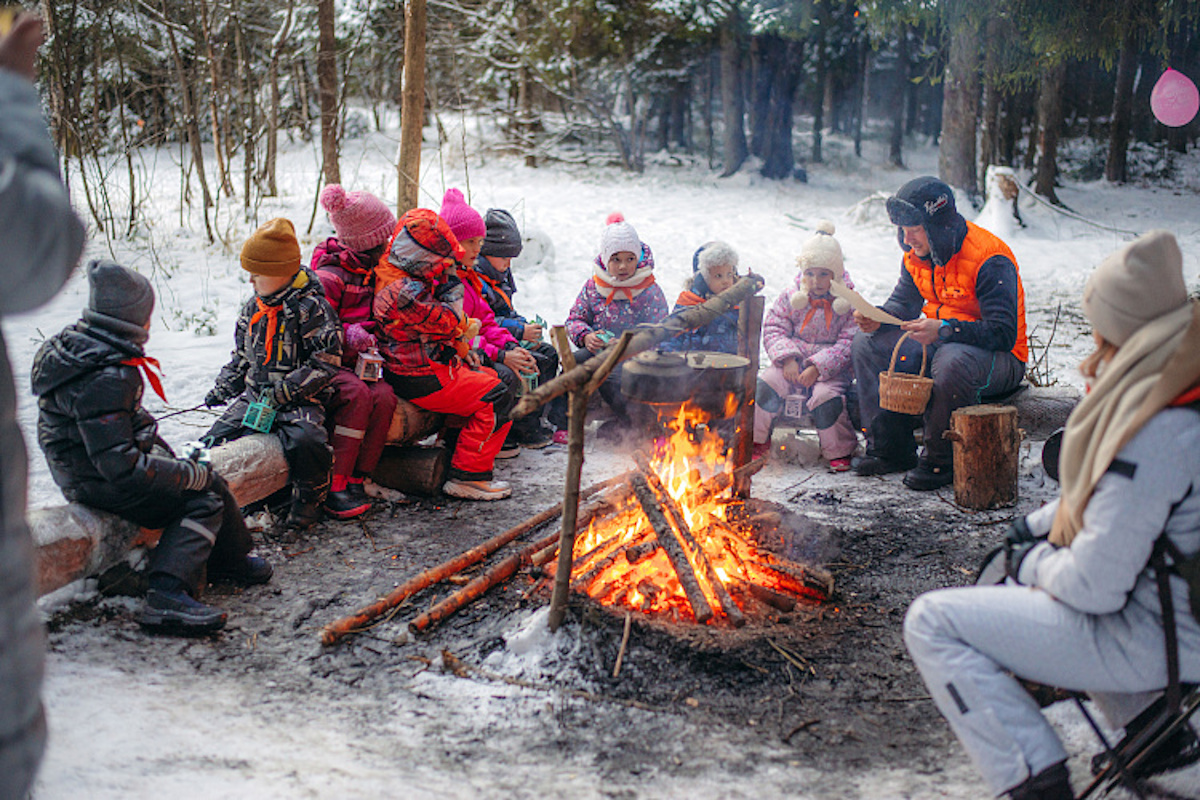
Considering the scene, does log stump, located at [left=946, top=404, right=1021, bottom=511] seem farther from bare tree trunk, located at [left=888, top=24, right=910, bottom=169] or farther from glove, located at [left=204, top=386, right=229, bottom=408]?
bare tree trunk, located at [left=888, top=24, right=910, bottom=169]

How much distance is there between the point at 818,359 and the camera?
267 inches

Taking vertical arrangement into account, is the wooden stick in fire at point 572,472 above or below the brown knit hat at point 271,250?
below

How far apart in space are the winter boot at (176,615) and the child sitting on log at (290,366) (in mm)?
1335

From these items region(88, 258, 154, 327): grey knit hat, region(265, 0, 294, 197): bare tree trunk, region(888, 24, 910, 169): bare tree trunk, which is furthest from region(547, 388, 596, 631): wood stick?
region(888, 24, 910, 169): bare tree trunk

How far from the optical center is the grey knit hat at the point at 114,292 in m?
3.68

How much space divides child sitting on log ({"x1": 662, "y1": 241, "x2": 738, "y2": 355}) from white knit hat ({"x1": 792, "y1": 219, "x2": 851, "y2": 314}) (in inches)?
20.5

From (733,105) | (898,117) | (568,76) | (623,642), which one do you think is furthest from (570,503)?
(898,117)

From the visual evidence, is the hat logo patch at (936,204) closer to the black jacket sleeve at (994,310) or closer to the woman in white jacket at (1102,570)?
the black jacket sleeve at (994,310)

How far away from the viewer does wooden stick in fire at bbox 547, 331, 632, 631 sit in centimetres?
345

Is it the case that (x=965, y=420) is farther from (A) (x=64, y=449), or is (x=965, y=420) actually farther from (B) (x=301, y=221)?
(B) (x=301, y=221)

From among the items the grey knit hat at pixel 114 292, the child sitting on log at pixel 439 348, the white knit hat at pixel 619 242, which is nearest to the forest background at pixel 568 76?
the white knit hat at pixel 619 242

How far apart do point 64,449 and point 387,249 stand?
8.42ft

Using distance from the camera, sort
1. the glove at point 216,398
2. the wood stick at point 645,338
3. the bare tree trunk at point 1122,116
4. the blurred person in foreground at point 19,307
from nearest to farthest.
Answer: the blurred person in foreground at point 19,307 < the wood stick at point 645,338 < the glove at point 216,398 < the bare tree trunk at point 1122,116

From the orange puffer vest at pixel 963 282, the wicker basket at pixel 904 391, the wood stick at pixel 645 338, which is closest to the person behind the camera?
the wood stick at pixel 645 338
